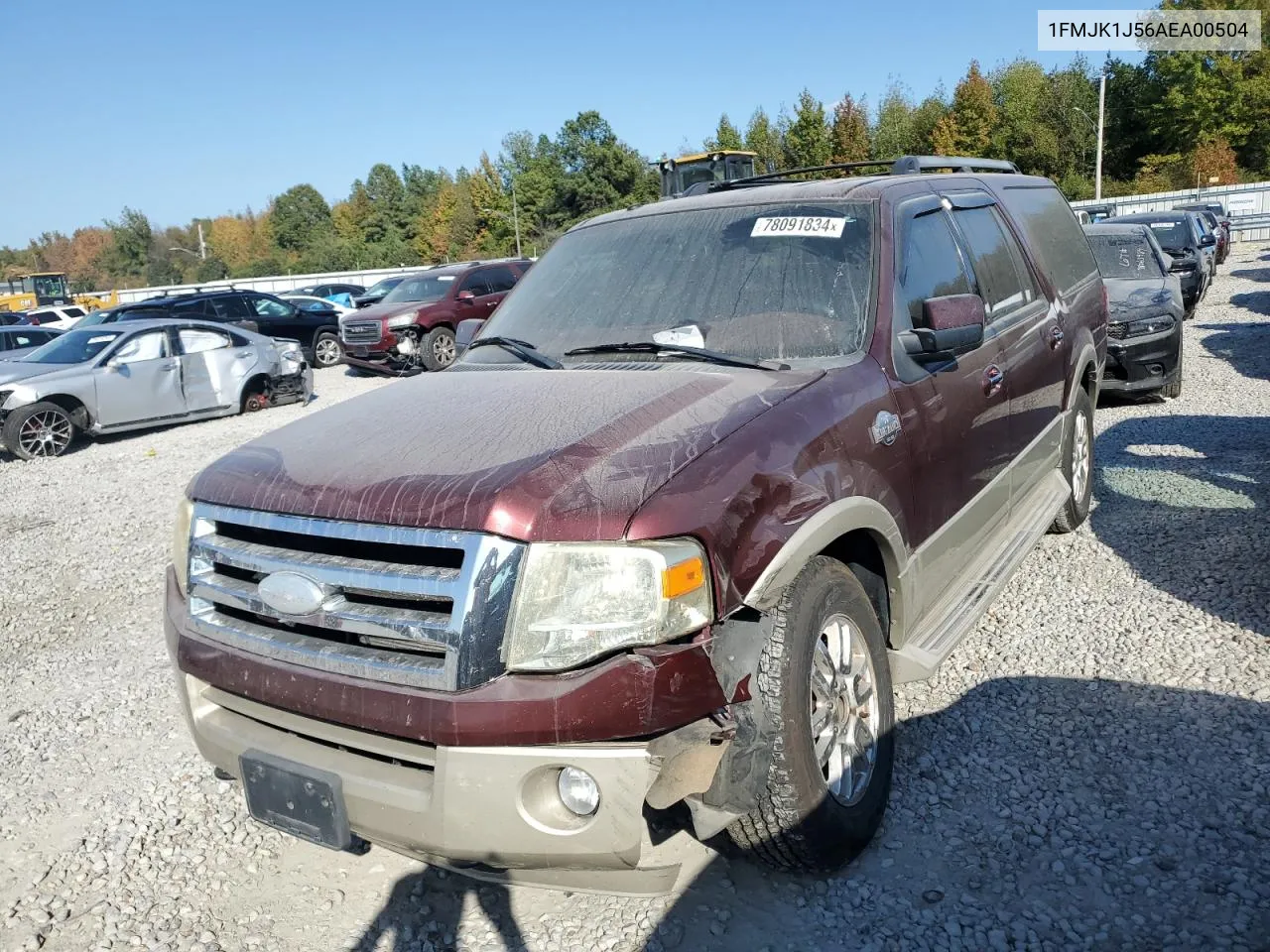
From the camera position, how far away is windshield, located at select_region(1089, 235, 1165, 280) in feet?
32.3

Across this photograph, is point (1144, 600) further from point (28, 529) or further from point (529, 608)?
point (28, 529)

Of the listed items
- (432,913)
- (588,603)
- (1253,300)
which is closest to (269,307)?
(432,913)

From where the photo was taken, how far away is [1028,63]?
61.4 metres

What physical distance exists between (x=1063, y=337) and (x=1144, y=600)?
4.63ft

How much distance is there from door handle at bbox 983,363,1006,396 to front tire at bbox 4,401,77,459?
11517 mm

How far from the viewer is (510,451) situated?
2.48 metres

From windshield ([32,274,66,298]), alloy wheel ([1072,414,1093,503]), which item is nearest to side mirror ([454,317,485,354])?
alloy wheel ([1072,414,1093,503])

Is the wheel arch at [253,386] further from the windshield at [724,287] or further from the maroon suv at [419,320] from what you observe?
the windshield at [724,287]

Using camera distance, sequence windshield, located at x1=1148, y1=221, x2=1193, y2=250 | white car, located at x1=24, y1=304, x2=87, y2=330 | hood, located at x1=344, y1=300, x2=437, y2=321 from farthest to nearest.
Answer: white car, located at x1=24, y1=304, x2=87, y2=330 < hood, located at x1=344, y1=300, x2=437, y2=321 < windshield, located at x1=1148, y1=221, x2=1193, y2=250

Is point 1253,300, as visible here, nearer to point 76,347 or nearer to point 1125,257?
point 1125,257

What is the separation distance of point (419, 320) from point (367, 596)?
1490 cm

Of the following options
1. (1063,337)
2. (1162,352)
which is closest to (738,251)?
(1063,337)

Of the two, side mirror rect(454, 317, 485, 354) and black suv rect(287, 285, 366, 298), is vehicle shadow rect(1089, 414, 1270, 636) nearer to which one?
side mirror rect(454, 317, 485, 354)

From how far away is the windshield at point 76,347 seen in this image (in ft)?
40.2
